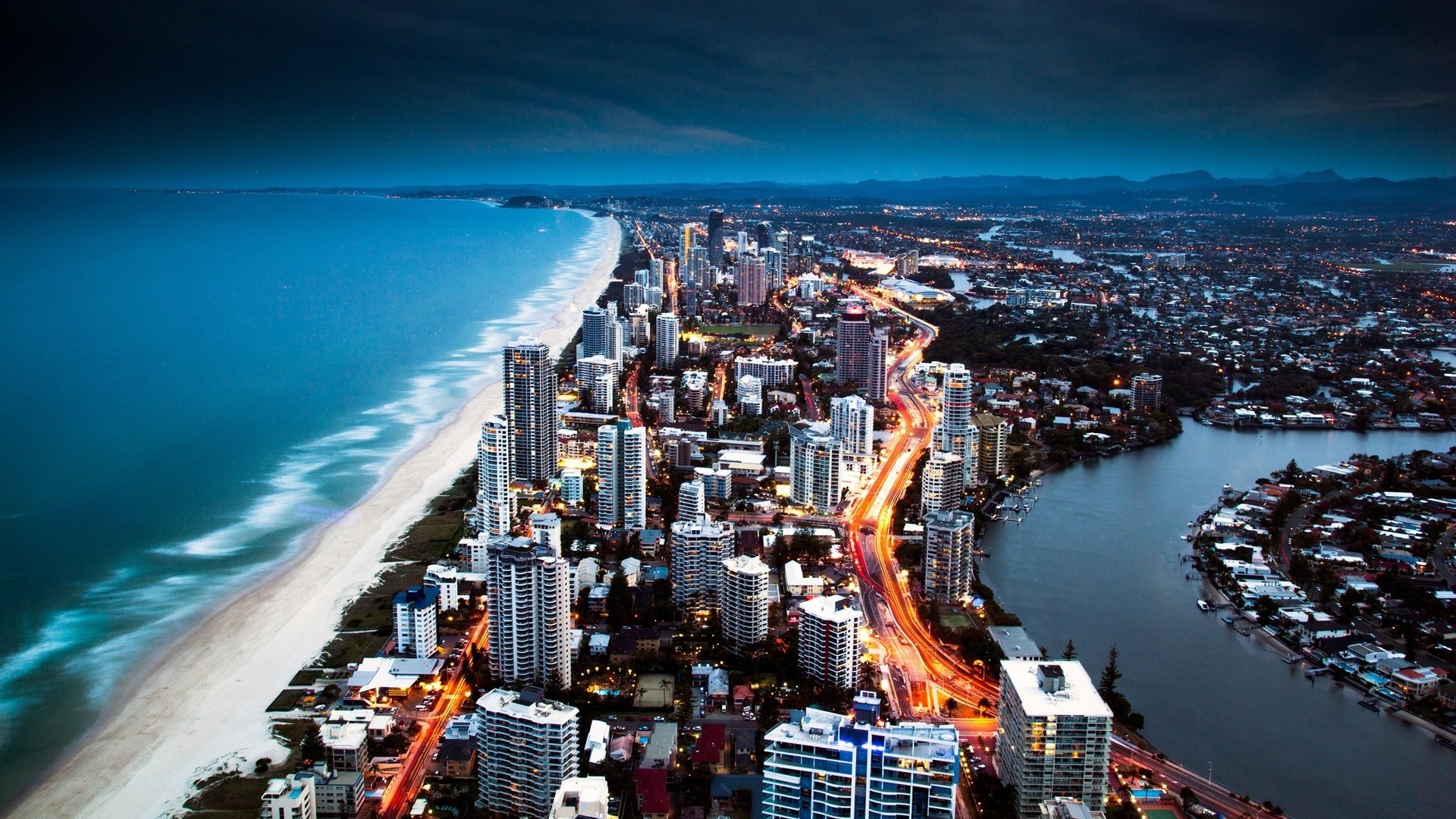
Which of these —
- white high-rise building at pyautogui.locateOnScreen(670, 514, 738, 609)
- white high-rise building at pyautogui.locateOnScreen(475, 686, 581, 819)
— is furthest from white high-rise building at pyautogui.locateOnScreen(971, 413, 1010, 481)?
white high-rise building at pyautogui.locateOnScreen(475, 686, 581, 819)

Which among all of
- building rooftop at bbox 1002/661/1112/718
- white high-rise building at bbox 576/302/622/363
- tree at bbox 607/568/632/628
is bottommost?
tree at bbox 607/568/632/628

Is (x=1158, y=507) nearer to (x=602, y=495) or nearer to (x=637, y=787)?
(x=602, y=495)

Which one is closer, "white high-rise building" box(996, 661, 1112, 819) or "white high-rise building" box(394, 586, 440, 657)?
"white high-rise building" box(996, 661, 1112, 819)

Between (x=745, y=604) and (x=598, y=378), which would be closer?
(x=745, y=604)

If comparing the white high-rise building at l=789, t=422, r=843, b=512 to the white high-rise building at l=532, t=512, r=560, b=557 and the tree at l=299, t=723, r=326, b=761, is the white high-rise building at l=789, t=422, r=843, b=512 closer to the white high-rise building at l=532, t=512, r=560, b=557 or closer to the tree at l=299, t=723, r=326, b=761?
the white high-rise building at l=532, t=512, r=560, b=557

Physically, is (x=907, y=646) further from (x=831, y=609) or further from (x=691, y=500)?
(x=691, y=500)

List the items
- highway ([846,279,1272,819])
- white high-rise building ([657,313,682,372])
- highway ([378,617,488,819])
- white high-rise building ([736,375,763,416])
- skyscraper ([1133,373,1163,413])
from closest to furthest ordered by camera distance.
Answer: highway ([378,617,488,819]) → highway ([846,279,1272,819]) → white high-rise building ([736,375,763,416]) → skyscraper ([1133,373,1163,413]) → white high-rise building ([657,313,682,372])

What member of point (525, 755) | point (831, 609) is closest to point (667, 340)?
point (831, 609)

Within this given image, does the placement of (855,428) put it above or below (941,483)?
above
